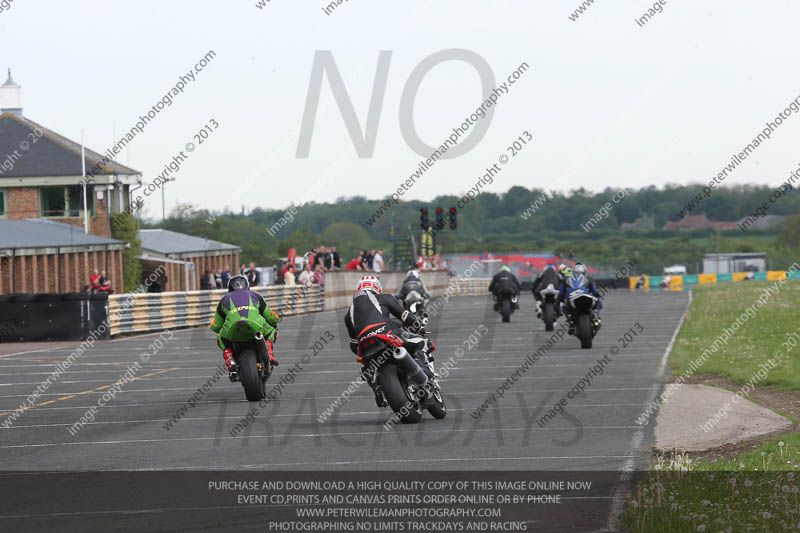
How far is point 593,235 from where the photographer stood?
13250cm

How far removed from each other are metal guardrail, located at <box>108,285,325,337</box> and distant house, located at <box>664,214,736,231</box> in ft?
294

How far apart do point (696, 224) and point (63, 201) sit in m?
94.5

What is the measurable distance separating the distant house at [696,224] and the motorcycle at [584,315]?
104349 mm

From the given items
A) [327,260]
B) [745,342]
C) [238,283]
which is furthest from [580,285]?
[327,260]

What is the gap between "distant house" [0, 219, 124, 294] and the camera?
3825 cm

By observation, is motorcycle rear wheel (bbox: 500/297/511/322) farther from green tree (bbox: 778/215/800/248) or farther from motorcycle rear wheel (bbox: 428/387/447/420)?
green tree (bbox: 778/215/800/248)

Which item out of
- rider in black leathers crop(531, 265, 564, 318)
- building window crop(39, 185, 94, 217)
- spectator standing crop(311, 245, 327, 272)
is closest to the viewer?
rider in black leathers crop(531, 265, 564, 318)

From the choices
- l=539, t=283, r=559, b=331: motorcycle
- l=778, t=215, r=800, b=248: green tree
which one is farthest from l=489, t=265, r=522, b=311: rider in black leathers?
l=778, t=215, r=800, b=248: green tree

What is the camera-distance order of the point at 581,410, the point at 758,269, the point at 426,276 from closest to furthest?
the point at 581,410 < the point at 426,276 < the point at 758,269

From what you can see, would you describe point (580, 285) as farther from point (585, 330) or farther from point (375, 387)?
point (375, 387)

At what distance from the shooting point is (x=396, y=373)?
11.8m
